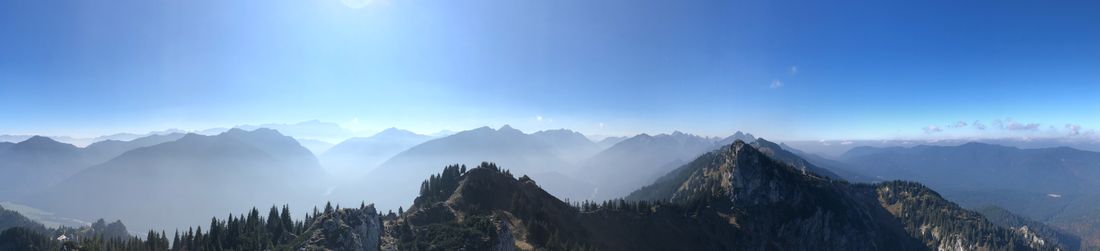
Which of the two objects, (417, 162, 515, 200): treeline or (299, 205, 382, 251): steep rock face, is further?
(417, 162, 515, 200): treeline

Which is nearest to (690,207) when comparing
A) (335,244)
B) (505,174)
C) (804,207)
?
(804,207)

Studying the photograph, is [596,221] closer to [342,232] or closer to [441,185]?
[441,185]

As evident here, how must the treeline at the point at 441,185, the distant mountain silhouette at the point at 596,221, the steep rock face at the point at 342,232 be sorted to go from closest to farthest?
1. the steep rock face at the point at 342,232
2. the distant mountain silhouette at the point at 596,221
3. the treeline at the point at 441,185

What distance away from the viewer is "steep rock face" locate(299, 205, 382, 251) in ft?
238

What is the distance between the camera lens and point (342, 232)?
7444cm

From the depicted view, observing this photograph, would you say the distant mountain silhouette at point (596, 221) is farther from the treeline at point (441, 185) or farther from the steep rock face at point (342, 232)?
the steep rock face at point (342, 232)

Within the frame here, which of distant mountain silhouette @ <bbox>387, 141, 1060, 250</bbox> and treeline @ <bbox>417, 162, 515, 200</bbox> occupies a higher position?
treeline @ <bbox>417, 162, 515, 200</bbox>

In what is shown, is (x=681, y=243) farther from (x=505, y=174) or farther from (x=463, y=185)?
(x=463, y=185)

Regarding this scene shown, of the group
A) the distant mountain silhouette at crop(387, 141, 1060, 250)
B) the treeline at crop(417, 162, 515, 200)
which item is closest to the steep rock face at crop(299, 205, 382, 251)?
the distant mountain silhouette at crop(387, 141, 1060, 250)

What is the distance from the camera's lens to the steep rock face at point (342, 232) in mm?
72688

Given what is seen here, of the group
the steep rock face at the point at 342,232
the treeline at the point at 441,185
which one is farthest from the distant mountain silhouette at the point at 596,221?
the steep rock face at the point at 342,232

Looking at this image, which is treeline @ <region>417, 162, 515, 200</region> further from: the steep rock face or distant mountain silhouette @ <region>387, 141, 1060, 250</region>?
the steep rock face

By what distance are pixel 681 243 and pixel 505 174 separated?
2549 inches

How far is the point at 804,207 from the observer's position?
645 feet
